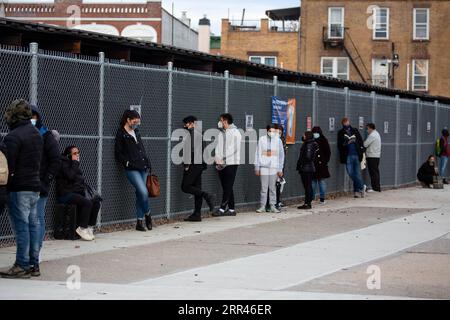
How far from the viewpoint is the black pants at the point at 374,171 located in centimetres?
2673

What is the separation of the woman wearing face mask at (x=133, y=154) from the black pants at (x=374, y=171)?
39.4ft

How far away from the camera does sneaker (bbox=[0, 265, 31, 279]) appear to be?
1066 cm

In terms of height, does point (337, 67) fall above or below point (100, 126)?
above

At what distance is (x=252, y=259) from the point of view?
12.5m

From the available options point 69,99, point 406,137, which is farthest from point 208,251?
point 406,137

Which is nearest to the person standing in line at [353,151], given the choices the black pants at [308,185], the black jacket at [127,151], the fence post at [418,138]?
the black pants at [308,185]

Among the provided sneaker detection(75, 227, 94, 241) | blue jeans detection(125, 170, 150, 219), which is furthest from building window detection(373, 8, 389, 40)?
sneaker detection(75, 227, 94, 241)

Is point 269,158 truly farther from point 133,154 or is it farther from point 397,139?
point 397,139

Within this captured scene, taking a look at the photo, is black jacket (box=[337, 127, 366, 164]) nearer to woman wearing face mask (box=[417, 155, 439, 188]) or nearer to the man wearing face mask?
woman wearing face mask (box=[417, 155, 439, 188])

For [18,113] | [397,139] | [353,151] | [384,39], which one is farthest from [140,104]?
[384,39]

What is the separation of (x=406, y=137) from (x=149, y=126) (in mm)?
16054

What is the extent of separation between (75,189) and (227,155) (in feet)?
16.5

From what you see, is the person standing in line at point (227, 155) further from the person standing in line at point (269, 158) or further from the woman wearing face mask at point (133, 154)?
the woman wearing face mask at point (133, 154)

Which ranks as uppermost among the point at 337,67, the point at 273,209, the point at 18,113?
the point at 337,67
